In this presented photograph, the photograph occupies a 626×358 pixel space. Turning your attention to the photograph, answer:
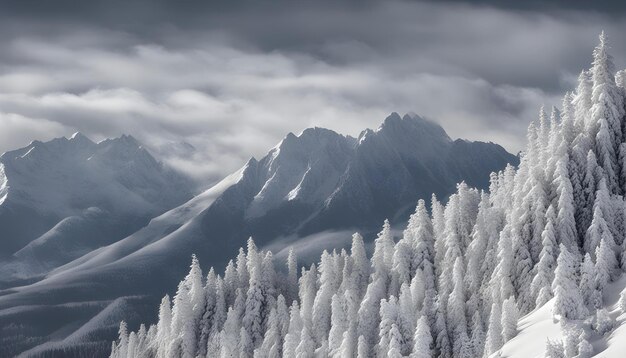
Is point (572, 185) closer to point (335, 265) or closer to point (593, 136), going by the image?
point (593, 136)

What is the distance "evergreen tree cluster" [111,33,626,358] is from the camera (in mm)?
94938

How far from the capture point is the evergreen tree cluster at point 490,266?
94.9 meters

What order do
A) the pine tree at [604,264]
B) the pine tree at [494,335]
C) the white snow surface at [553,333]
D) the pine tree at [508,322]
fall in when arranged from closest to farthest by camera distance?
the white snow surface at [553,333], the pine tree at [604,264], the pine tree at [508,322], the pine tree at [494,335]

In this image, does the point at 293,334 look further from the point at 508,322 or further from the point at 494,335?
the point at 508,322

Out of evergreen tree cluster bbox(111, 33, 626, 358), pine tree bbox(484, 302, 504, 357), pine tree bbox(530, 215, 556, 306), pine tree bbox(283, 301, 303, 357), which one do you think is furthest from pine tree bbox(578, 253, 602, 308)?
pine tree bbox(283, 301, 303, 357)

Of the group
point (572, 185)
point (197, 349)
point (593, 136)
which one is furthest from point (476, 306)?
point (197, 349)

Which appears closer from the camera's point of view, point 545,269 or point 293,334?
point 545,269

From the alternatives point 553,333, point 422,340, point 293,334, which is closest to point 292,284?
point 293,334

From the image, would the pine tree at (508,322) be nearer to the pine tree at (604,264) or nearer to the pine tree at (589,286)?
the pine tree at (589,286)

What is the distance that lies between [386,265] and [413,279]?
12.7 metres

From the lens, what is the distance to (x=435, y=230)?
126125 millimetres

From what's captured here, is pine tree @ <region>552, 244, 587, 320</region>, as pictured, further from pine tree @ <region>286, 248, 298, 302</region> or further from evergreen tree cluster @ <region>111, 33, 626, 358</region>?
pine tree @ <region>286, 248, 298, 302</region>

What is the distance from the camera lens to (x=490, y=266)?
109125 millimetres

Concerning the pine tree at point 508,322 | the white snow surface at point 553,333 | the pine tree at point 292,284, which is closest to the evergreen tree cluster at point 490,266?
the pine tree at point 508,322
